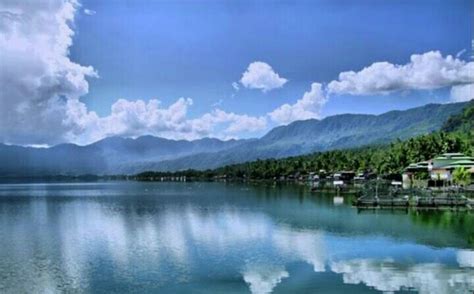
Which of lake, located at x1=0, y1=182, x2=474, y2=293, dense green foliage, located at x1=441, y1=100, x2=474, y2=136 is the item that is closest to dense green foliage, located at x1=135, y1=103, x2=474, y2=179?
dense green foliage, located at x1=441, y1=100, x2=474, y2=136

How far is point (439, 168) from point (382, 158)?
28.6 m

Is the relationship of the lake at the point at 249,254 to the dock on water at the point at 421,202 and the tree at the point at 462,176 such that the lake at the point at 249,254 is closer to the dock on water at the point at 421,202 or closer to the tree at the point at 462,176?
the dock on water at the point at 421,202

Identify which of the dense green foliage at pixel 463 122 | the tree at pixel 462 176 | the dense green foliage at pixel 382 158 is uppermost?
the dense green foliage at pixel 463 122

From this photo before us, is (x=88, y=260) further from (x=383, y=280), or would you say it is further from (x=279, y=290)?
(x=383, y=280)

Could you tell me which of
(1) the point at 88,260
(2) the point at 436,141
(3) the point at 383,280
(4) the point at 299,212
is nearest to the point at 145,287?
(1) the point at 88,260

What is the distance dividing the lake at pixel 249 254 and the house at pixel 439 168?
2389 centimetres

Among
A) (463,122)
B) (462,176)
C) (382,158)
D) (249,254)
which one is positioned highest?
(463,122)

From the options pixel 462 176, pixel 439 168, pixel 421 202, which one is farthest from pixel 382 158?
pixel 421 202

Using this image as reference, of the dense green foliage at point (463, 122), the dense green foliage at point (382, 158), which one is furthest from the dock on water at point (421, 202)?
the dense green foliage at point (463, 122)

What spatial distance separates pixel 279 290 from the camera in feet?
60.5

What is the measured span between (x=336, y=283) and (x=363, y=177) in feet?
263

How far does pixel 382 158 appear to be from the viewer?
92.2 metres

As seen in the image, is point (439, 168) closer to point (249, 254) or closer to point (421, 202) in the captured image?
point (421, 202)

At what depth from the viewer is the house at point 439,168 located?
61.5 metres
